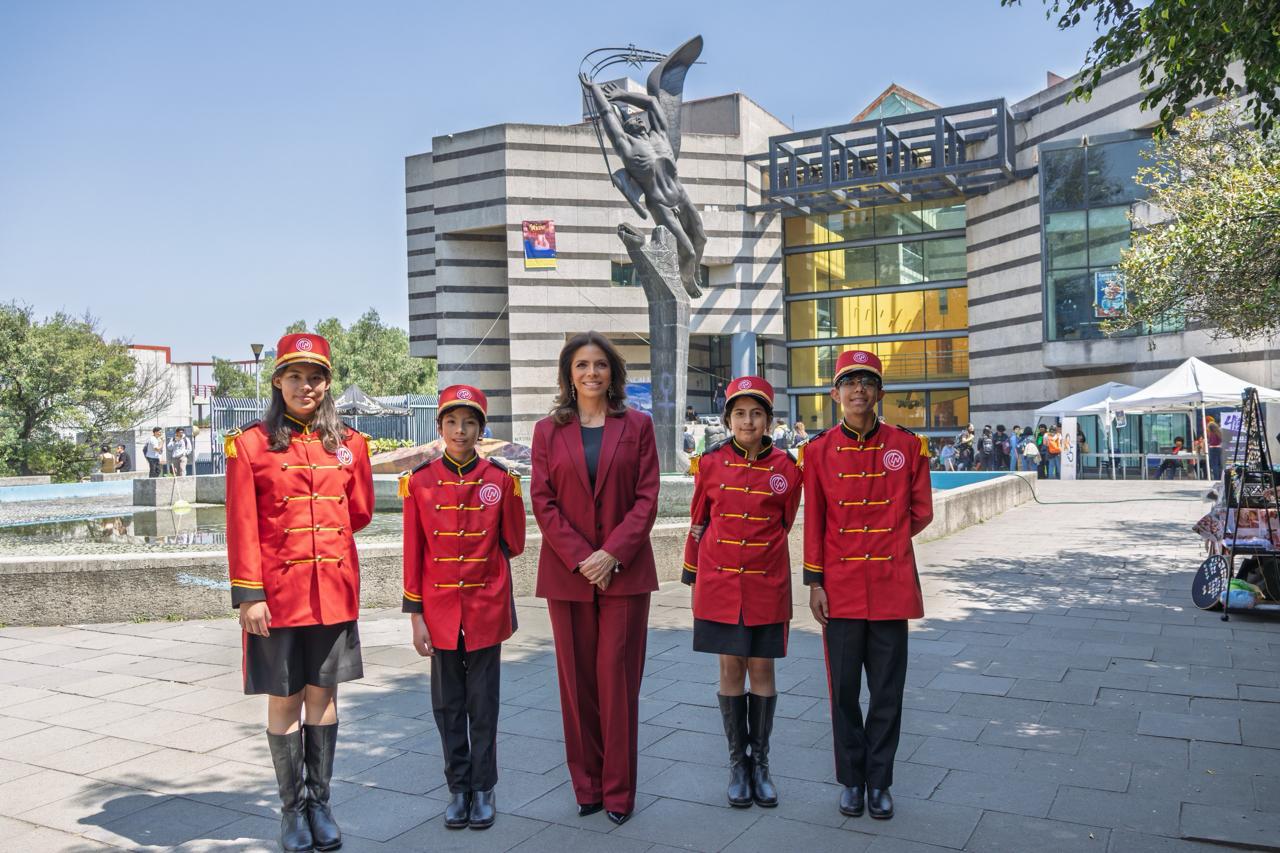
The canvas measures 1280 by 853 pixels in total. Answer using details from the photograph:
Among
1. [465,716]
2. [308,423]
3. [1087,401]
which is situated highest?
[1087,401]

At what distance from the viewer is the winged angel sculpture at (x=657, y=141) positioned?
1941 cm

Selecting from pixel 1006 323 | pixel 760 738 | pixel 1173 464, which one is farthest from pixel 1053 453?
pixel 760 738

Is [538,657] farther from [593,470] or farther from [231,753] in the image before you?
[593,470]

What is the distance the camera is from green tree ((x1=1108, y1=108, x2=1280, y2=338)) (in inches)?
494

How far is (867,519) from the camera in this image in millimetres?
4266

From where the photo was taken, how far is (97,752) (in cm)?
511

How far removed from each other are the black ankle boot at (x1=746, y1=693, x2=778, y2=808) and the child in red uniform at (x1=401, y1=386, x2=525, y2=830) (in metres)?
1.12

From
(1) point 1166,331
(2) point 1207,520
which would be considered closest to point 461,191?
(1) point 1166,331

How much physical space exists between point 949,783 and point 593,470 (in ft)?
7.16

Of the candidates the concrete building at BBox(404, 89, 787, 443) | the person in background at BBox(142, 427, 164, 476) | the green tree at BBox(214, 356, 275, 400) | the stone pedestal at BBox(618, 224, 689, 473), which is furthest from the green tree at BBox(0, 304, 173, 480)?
the green tree at BBox(214, 356, 275, 400)

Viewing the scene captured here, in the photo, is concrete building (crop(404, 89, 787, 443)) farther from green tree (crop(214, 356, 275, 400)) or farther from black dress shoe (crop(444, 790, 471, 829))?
green tree (crop(214, 356, 275, 400))

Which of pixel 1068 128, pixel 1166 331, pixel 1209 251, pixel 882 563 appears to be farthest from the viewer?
pixel 1068 128

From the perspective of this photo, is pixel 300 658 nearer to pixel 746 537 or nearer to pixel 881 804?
pixel 746 537

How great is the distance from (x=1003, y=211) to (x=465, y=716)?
40.0m
